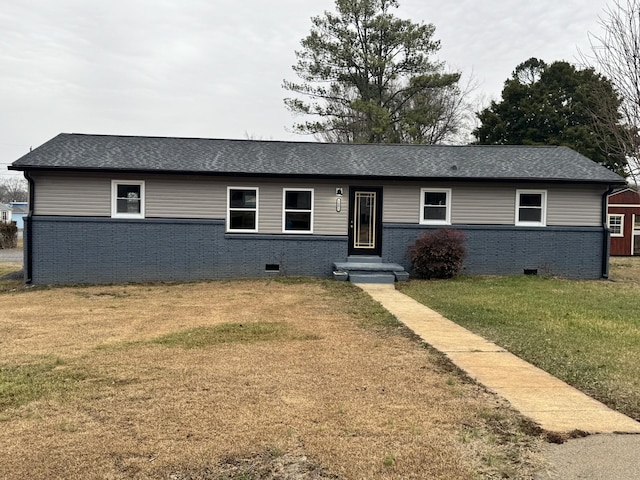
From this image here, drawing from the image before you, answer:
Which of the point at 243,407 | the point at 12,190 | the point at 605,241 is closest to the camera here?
the point at 243,407

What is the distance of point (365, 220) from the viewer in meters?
15.7

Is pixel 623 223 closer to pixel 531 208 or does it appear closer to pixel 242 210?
pixel 531 208

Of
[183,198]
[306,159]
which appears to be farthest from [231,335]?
[306,159]

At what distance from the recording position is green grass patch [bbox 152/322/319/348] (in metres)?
7.17

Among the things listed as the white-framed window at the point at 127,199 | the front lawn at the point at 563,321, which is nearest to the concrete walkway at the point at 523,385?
the front lawn at the point at 563,321

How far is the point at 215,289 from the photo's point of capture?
13273 mm

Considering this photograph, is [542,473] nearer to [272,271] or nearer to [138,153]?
[272,271]

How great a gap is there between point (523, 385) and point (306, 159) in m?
12.0

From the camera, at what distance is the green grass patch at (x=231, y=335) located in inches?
282

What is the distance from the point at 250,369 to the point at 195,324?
3.10 metres

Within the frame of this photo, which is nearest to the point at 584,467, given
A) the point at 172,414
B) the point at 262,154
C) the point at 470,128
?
the point at 172,414

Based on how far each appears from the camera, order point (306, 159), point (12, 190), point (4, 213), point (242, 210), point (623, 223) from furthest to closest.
A: point (12, 190), point (4, 213), point (623, 223), point (306, 159), point (242, 210)

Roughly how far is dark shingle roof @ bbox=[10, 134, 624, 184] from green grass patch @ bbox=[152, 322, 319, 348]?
737 cm

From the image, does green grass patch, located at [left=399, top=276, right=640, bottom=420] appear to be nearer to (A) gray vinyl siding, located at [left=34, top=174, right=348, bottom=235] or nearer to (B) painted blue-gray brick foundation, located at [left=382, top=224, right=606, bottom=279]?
(B) painted blue-gray brick foundation, located at [left=382, top=224, right=606, bottom=279]
